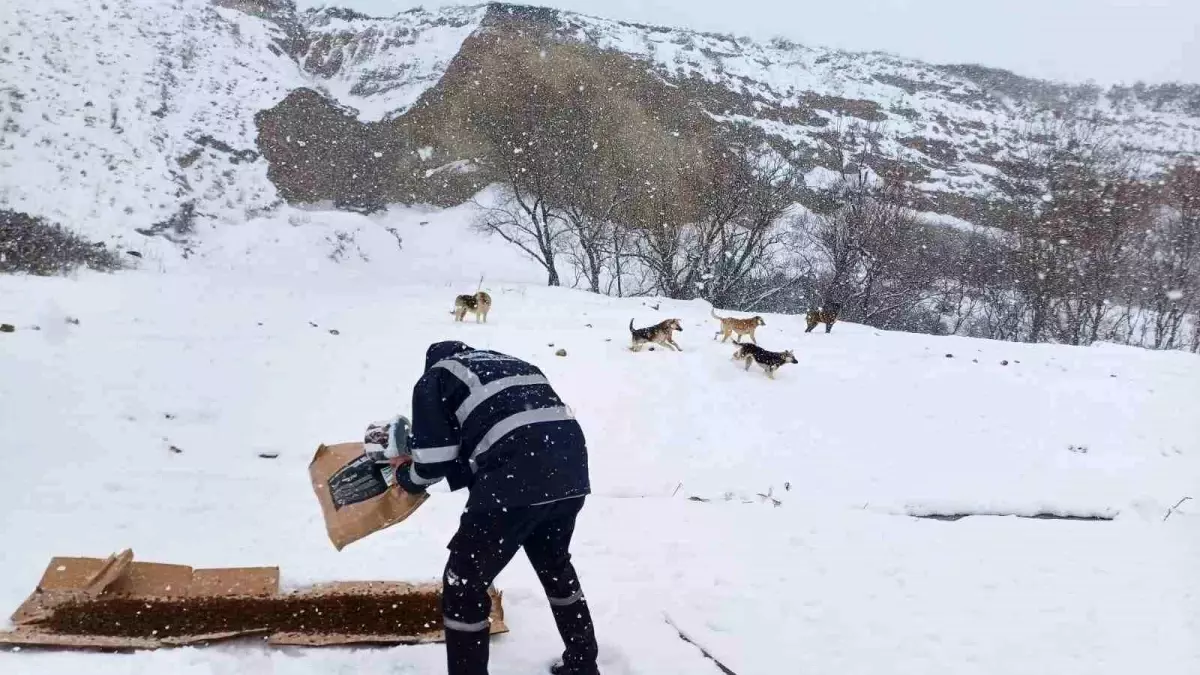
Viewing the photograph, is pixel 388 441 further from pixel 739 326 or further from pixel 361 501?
pixel 739 326

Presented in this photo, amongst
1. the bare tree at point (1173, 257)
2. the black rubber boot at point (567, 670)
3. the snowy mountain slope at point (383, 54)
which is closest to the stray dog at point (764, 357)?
the black rubber boot at point (567, 670)

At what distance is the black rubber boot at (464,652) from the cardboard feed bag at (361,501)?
0.58 m

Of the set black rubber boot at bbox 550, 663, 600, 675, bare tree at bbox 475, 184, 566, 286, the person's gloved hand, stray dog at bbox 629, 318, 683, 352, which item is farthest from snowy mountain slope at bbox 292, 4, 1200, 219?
the person's gloved hand

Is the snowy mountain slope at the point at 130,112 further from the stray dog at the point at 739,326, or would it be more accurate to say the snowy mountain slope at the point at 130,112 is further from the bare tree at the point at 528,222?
the stray dog at the point at 739,326

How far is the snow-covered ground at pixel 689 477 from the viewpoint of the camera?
4078 millimetres

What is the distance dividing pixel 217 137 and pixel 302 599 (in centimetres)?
2915

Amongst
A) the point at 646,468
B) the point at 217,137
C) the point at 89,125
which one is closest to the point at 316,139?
the point at 217,137

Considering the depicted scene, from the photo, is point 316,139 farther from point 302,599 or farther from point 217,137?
point 302,599

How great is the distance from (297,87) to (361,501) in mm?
34765

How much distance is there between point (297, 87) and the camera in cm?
3262

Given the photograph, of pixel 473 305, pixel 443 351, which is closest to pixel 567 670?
pixel 443 351

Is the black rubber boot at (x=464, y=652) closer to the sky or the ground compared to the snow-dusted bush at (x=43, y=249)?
closer to the sky

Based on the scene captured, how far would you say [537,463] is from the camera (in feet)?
9.18

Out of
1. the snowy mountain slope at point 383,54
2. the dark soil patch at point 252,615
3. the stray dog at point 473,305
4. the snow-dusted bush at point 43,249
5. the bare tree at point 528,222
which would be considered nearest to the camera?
the dark soil patch at point 252,615
